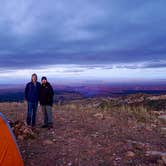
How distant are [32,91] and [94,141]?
3285mm

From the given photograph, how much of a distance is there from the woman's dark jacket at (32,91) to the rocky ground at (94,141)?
1.03m

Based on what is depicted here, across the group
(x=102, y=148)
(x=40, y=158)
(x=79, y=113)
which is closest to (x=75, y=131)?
(x=102, y=148)

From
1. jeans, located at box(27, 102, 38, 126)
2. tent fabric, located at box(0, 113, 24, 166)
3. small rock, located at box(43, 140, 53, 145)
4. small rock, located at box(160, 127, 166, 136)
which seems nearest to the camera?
tent fabric, located at box(0, 113, 24, 166)

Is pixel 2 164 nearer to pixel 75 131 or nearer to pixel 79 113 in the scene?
pixel 75 131

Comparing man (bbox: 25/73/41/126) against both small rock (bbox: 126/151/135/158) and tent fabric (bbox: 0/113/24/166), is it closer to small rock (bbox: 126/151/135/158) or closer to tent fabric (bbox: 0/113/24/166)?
tent fabric (bbox: 0/113/24/166)

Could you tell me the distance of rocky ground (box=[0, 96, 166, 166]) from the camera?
7.18 metres

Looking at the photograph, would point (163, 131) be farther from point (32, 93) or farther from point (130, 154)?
point (32, 93)

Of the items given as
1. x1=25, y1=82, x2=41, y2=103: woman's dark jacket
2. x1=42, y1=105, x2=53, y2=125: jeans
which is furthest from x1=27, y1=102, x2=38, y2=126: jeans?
x1=42, y1=105, x2=53, y2=125: jeans

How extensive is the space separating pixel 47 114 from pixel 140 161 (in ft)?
14.8

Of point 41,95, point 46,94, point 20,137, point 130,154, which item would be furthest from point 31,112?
point 130,154

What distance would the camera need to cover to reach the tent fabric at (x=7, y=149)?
606cm

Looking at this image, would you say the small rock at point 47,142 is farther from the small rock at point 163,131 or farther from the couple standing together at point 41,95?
the small rock at point 163,131

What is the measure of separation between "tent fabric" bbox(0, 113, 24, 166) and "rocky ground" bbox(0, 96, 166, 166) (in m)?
0.68

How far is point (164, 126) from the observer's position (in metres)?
11.3
